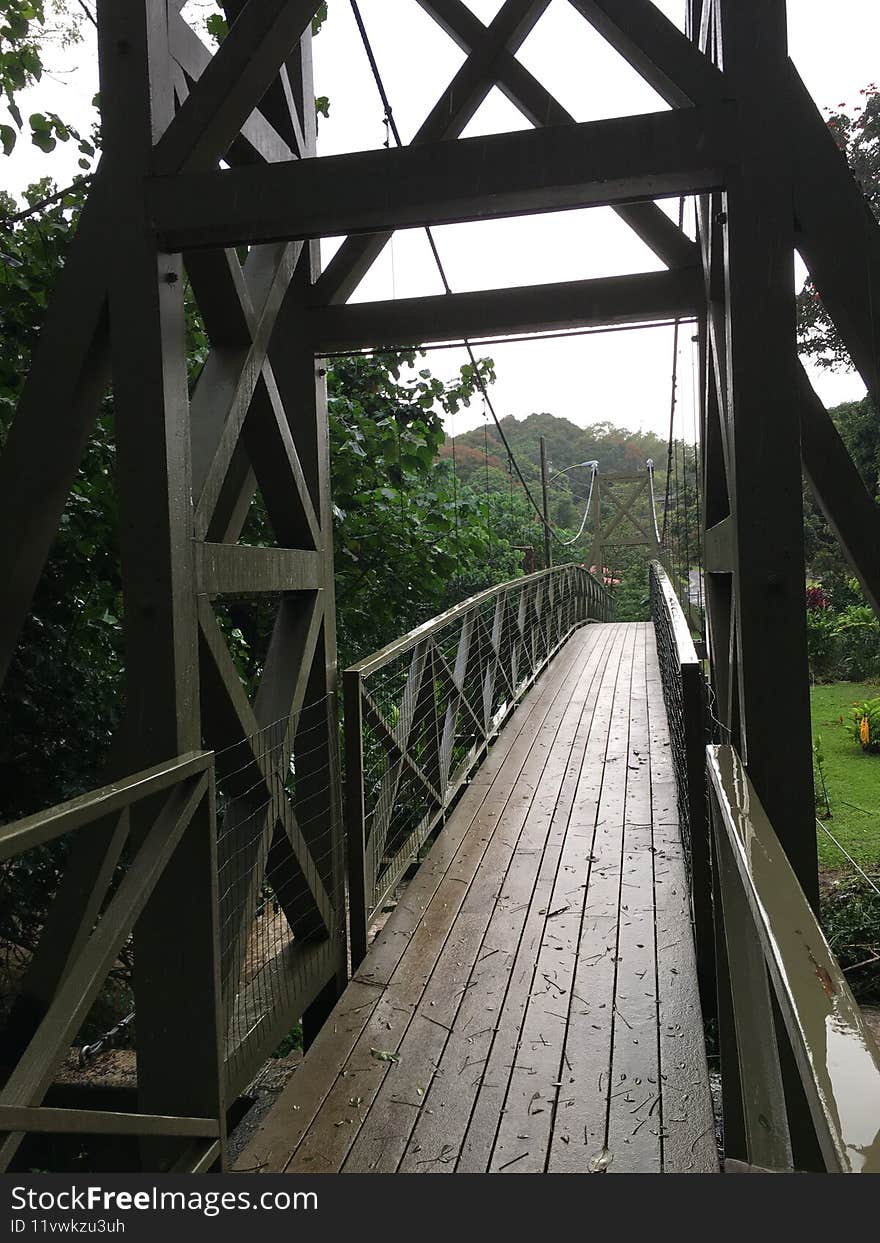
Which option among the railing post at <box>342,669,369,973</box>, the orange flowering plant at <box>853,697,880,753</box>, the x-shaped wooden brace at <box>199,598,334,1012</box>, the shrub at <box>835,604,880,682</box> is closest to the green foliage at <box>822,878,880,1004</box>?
the railing post at <box>342,669,369,973</box>

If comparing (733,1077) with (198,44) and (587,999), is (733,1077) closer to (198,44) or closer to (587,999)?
(587,999)

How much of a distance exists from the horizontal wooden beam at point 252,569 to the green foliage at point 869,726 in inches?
315

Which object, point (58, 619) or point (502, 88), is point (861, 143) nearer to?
point (502, 88)

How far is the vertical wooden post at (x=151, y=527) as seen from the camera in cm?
191

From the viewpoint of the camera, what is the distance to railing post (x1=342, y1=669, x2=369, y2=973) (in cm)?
275

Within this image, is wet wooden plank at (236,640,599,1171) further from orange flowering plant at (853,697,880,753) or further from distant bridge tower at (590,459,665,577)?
distant bridge tower at (590,459,665,577)

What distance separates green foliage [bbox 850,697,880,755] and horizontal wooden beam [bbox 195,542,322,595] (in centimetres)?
800

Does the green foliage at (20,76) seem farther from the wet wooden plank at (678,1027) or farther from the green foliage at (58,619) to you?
the wet wooden plank at (678,1027)

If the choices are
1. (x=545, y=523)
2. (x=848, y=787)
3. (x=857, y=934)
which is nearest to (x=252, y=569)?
(x=857, y=934)

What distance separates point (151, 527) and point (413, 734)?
1.92m

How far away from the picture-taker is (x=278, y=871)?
2553mm

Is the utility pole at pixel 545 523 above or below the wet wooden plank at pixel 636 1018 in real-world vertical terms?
above

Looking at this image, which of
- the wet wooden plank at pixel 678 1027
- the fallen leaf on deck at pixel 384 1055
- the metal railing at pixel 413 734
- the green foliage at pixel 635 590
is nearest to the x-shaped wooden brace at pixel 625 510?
the green foliage at pixel 635 590

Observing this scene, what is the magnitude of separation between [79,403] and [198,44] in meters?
0.90
